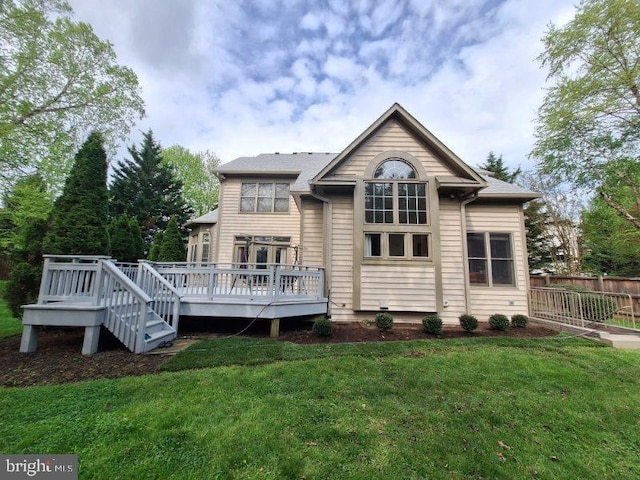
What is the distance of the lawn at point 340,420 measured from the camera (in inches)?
93.0

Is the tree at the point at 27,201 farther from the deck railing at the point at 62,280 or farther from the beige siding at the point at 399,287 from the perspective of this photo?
the beige siding at the point at 399,287

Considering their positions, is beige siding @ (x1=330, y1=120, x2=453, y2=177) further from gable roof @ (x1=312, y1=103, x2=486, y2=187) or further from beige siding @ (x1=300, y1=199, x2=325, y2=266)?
beige siding @ (x1=300, y1=199, x2=325, y2=266)

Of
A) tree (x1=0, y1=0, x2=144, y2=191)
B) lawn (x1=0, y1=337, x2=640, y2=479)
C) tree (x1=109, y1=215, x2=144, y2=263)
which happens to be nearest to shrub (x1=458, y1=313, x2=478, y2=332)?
lawn (x1=0, y1=337, x2=640, y2=479)

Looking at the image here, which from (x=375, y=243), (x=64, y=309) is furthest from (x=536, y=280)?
(x=64, y=309)

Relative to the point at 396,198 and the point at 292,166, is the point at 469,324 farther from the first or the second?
the point at 292,166

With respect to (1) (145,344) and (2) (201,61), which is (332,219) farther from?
(2) (201,61)

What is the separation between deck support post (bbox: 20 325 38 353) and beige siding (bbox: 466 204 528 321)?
35.6 ft

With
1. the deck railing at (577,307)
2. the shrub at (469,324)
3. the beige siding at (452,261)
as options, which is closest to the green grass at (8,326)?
the shrub at (469,324)

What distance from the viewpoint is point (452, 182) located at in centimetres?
770

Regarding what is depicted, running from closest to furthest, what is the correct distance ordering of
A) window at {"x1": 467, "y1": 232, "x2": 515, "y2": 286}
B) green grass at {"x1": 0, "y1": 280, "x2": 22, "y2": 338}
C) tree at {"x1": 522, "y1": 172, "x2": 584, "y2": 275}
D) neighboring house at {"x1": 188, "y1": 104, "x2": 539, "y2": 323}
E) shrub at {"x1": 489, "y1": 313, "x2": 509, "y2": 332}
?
green grass at {"x1": 0, "y1": 280, "x2": 22, "y2": 338}, shrub at {"x1": 489, "y1": 313, "x2": 509, "y2": 332}, neighboring house at {"x1": 188, "y1": 104, "x2": 539, "y2": 323}, window at {"x1": 467, "y1": 232, "x2": 515, "y2": 286}, tree at {"x1": 522, "y1": 172, "x2": 584, "y2": 275}

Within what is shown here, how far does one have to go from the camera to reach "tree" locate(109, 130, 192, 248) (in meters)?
24.7

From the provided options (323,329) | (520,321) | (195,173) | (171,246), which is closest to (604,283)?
(520,321)

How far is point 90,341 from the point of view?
4.80 metres

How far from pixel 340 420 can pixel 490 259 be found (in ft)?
25.8
